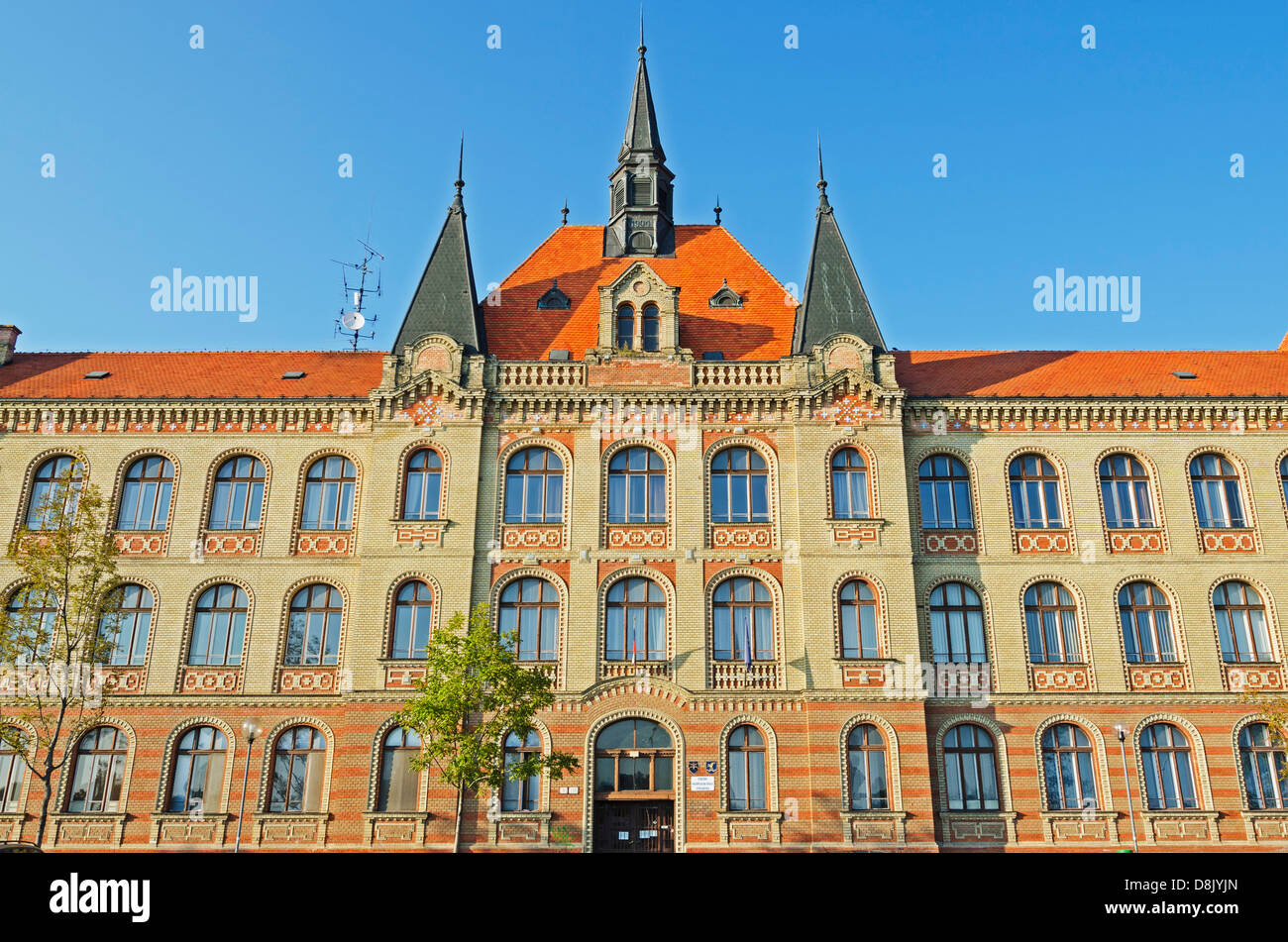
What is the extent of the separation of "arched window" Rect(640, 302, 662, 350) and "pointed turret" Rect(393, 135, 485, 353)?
5616mm

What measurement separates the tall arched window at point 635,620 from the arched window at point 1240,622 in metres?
17.2

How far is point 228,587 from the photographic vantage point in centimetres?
3097

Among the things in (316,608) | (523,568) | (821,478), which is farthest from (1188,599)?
(316,608)

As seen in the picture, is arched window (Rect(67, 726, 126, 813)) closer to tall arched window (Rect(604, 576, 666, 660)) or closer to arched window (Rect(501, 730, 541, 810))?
arched window (Rect(501, 730, 541, 810))

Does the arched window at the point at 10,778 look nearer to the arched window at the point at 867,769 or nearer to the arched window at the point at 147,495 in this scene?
the arched window at the point at 147,495

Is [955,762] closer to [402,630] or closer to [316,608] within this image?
[402,630]

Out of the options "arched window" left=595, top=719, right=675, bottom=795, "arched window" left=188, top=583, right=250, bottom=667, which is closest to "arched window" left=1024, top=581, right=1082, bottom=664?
"arched window" left=595, top=719, right=675, bottom=795

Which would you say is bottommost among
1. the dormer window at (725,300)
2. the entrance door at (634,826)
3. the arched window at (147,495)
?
the entrance door at (634,826)

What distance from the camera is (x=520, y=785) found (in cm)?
2842

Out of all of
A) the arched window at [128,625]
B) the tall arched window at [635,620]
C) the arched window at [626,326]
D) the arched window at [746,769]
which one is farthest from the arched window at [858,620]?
the arched window at [128,625]

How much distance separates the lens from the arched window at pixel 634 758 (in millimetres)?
28562

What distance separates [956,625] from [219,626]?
22.7m

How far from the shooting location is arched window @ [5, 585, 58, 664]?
88.0ft
